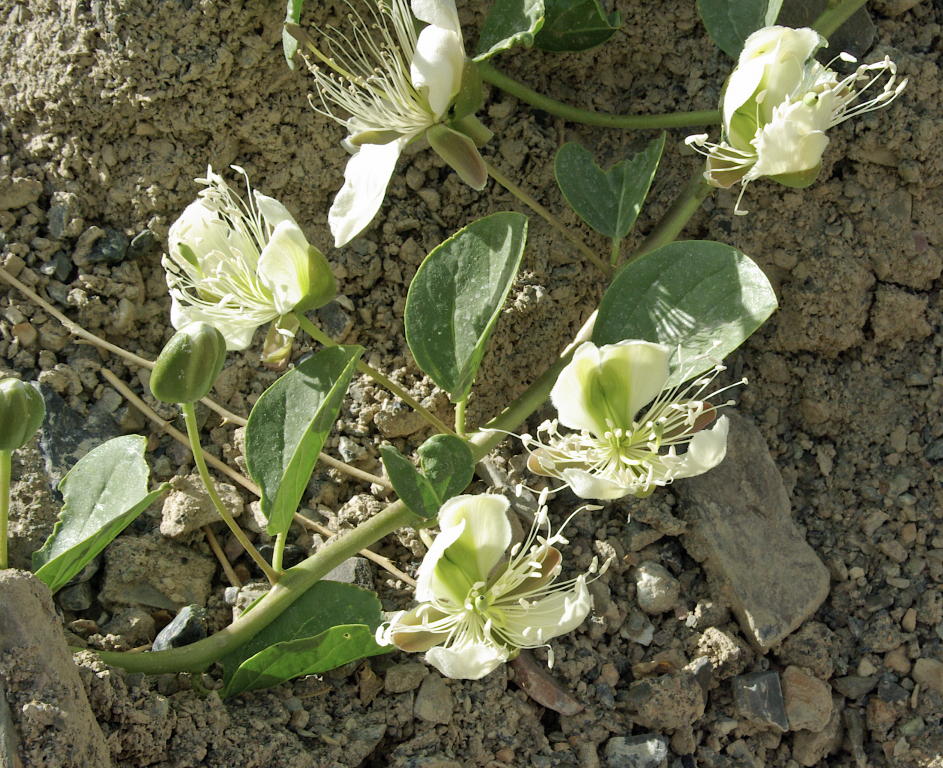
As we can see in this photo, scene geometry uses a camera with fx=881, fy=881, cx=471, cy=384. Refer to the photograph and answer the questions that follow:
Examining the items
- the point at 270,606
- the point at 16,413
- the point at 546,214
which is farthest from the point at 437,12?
the point at 270,606

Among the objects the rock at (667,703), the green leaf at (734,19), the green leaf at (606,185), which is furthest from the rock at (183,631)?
the green leaf at (734,19)

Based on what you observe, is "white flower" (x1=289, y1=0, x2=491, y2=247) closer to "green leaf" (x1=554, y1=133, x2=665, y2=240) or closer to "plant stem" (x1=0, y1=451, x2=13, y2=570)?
"green leaf" (x1=554, y1=133, x2=665, y2=240)

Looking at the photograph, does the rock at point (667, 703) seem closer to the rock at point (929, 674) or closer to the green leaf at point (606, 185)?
the rock at point (929, 674)

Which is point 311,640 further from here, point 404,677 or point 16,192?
point 16,192

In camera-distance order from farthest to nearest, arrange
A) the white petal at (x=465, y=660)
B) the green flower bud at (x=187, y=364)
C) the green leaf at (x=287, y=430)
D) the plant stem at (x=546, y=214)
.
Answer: the plant stem at (x=546, y=214) → the green leaf at (x=287, y=430) → the green flower bud at (x=187, y=364) → the white petal at (x=465, y=660)

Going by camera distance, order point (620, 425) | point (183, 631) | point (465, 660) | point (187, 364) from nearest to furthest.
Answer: point (465, 660)
point (187, 364)
point (620, 425)
point (183, 631)

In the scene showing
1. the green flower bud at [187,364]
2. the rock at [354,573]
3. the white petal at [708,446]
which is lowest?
the rock at [354,573]

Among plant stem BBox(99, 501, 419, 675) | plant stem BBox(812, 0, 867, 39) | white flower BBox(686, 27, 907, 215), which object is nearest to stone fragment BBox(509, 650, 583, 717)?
plant stem BBox(99, 501, 419, 675)

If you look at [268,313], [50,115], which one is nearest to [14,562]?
[268,313]
